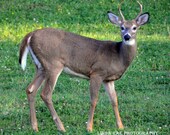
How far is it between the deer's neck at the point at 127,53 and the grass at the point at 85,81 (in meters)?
0.83

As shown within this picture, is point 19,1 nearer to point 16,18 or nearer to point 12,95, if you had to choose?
point 16,18

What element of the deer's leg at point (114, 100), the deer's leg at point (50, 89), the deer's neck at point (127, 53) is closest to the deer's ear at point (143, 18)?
the deer's neck at point (127, 53)

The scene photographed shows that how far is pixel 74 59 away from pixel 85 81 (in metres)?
2.66

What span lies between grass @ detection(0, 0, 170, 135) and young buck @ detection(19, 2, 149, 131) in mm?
363

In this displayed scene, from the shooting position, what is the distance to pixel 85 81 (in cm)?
1291

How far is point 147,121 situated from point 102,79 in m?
0.90

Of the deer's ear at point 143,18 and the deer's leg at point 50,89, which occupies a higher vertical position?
the deer's ear at point 143,18

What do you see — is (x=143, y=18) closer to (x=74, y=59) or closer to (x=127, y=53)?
(x=127, y=53)

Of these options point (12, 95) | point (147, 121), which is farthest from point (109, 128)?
point (12, 95)

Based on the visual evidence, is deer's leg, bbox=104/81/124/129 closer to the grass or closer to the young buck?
the young buck

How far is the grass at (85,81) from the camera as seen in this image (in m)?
10.2

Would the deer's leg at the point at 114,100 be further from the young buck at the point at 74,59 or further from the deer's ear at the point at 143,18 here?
the deer's ear at the point at 143,18

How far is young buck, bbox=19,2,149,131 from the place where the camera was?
10070 millimetres

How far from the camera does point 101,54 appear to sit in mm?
10398
